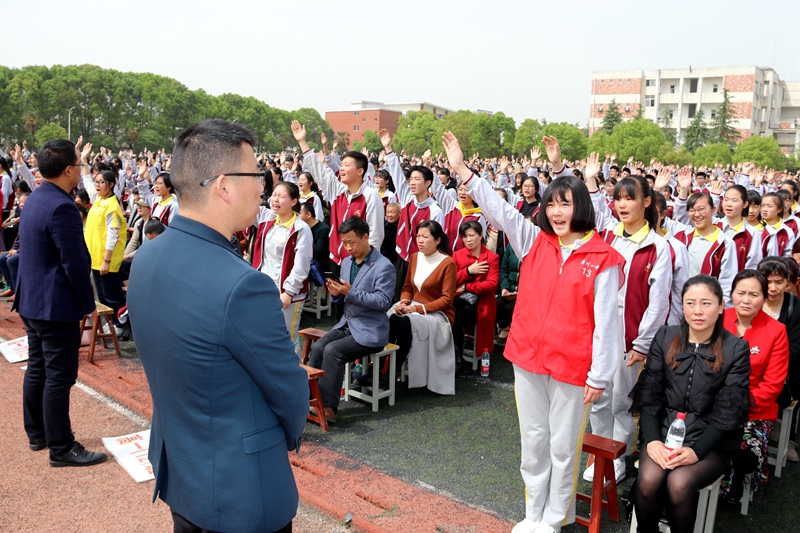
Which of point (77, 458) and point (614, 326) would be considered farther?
point (77, 458)

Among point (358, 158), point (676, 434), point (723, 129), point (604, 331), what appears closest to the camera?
point (604, 331)

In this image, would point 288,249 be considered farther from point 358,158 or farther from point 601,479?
point 601,479

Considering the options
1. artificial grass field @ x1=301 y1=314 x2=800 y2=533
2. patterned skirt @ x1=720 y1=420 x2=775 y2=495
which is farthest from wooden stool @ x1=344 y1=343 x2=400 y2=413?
patterned skirt @ x1=720 y1=420 x2=775 y2=495

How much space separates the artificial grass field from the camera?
11.8ft

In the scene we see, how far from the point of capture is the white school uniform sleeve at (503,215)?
10.5 feet

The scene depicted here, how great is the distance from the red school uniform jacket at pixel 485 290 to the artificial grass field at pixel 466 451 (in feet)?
1.46

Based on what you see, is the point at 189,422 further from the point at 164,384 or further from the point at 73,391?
the point at 73,391

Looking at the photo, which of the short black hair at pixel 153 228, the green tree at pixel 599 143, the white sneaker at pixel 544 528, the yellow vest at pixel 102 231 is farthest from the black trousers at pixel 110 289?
the green tree at pixel 599 143

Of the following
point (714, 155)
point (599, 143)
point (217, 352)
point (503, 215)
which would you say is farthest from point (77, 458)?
point (599, 143)

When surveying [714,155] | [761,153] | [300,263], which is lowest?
[300,263]

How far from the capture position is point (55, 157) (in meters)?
3.85

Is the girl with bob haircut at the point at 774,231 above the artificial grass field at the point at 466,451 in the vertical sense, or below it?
above

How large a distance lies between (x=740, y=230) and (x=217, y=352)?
5.62 meters

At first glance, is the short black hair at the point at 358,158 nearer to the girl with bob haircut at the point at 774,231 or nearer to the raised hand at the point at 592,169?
the raised hand at the point at 592,169
